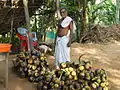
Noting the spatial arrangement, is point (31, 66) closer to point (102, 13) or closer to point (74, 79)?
point (74, 79)

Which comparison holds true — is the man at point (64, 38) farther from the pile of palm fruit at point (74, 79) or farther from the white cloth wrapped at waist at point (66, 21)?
the pile of palm fruit at point (74, 79)

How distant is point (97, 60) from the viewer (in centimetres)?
800

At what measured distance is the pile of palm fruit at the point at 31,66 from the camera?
6303 mm

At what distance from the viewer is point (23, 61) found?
6.61m

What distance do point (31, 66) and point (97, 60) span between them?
7.12 ft

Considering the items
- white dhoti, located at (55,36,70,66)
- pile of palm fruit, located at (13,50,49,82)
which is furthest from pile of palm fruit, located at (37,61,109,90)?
white dhoti, located at (55,36,70,66)

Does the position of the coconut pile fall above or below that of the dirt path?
above

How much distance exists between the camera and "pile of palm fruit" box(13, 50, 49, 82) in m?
6.30

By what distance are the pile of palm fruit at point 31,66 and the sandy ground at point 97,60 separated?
13 cm

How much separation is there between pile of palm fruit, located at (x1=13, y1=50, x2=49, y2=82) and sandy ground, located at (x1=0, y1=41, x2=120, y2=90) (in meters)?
0.13

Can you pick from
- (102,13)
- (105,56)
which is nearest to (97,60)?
(105,56)

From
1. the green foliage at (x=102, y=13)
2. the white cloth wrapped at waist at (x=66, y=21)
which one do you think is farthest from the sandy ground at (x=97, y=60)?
the green foliage at (x=102, y=13)

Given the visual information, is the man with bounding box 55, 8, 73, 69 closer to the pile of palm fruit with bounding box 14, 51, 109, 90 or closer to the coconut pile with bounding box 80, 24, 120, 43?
the pile of palm fruit with bounding box 14, 51, 109, 90

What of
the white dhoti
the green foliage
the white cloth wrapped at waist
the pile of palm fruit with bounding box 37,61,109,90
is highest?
the green foliage
